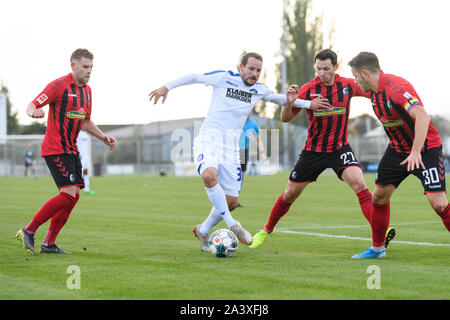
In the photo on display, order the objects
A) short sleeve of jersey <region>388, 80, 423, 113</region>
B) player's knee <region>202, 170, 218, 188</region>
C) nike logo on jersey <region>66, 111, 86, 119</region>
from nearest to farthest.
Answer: short sleeve of jersey <region>388, 80, 423, 113</region> → player's knee <region>202, 170, 218, 188</region> → nike logo on jersey <region>66, 111, 86, 119</region>

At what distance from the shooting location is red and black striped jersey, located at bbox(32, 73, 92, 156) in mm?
7762

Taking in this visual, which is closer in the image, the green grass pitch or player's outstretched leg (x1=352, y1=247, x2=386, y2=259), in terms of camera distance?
the green grass pitch

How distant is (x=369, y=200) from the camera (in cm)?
820

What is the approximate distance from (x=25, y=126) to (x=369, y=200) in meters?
76.7

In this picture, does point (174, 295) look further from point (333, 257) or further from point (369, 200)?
point (369, 200)

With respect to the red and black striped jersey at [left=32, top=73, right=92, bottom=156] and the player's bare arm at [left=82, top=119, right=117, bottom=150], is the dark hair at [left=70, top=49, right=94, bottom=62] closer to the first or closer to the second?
the red and black striped jersey at [left=32, top=73, right=92, bottom=156]

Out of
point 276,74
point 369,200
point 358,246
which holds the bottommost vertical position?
point 358,246

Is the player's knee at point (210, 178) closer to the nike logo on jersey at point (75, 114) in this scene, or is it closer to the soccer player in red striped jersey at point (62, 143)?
the soccer player in red striped jersey at point (62, 143)

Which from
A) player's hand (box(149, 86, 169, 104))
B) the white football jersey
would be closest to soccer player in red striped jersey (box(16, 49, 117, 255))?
player's hand (box(149, 86, 169, 104))

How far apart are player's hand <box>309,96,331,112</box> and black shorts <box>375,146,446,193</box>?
46.6 inches

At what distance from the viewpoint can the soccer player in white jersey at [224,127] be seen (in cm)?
781

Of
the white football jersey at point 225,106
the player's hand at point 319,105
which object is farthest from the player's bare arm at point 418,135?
the white football jersey at point 225,106
